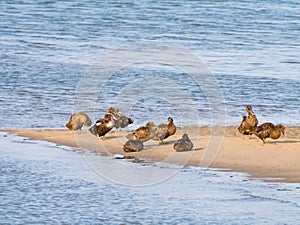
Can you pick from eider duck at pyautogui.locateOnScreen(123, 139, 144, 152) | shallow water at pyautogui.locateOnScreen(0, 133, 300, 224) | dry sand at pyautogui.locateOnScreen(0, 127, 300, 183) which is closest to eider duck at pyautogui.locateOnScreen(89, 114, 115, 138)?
dry sand at pyautogui.locateOnScreen(0, 127, 300, 183)

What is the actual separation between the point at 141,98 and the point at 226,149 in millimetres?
5066

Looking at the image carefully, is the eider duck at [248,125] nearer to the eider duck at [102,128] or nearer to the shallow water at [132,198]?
the eider duck at [102,128]

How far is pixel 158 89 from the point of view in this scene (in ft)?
60.9

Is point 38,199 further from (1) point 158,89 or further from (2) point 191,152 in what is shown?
(1) point 158,89

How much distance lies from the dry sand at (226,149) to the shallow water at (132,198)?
51cm

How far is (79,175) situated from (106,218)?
74.7 inches

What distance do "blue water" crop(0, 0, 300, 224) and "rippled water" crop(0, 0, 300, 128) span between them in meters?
0.04

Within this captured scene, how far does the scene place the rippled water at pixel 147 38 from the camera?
1647 centimetres

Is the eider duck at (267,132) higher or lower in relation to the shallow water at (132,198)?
higher

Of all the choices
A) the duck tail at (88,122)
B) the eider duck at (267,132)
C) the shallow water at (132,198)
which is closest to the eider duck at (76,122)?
the duck tail at (88,122)

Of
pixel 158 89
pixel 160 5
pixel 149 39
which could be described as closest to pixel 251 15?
pixel 160 5

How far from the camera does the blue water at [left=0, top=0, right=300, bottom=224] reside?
933 centimetres

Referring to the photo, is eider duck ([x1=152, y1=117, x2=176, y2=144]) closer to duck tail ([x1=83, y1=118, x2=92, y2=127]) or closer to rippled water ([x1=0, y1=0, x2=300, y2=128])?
duck tail ([x1=83, y1=118, x2=92, y2=127])

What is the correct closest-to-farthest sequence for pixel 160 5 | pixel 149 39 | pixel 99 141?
pixel 99 141 → pixel 149 39 → pixel 160 5
